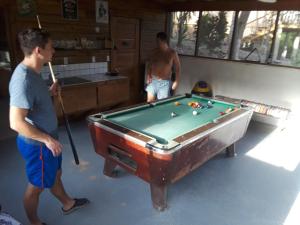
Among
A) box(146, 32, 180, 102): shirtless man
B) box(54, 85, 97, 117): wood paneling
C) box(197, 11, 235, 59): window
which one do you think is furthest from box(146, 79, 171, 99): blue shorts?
box(197, 11, 235, 59): window

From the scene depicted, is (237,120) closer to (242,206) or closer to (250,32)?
(242,206)

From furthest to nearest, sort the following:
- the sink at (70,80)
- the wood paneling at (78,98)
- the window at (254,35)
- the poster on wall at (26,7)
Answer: the window at (254,35) < the sink at (70,80) < the wood paneling at (78,98) < the poster on wall at (26,7)

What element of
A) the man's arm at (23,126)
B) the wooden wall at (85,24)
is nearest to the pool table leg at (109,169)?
the man's arm at (23,126)

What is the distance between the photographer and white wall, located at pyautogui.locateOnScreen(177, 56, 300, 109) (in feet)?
13.2

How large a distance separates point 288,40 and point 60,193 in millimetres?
4139


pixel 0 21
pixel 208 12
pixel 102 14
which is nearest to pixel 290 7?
→ pixel 208 12

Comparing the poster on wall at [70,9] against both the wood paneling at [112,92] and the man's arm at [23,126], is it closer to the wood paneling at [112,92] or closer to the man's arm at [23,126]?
the wood paneling at [112,92]

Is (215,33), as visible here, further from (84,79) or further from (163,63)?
(84,79)

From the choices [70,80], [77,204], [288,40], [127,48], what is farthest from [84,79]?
[288,40]

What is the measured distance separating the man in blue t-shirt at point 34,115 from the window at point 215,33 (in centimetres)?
393

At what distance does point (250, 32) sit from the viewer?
443 centimetres

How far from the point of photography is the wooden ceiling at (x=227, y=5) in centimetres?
388

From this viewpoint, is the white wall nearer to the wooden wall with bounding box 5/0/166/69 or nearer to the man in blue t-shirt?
the wooden wall with bounding box 5/0/166/69

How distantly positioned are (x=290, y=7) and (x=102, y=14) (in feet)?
10.1
